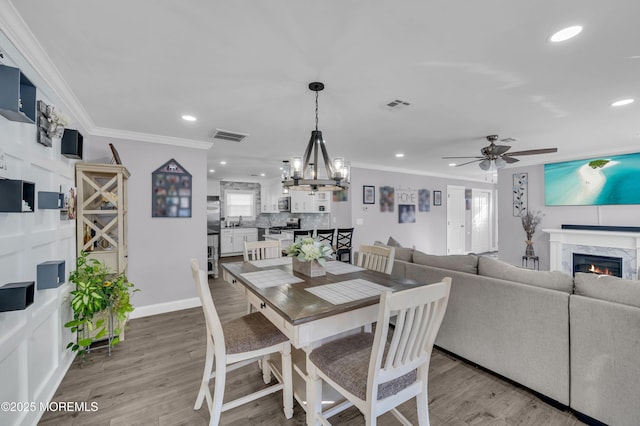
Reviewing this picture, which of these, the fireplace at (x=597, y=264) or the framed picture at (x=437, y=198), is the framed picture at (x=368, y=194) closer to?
the framed picture at (x=437, y=198)

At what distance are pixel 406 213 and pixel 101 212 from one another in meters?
5.70

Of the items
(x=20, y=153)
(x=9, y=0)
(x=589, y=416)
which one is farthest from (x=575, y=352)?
(x=9, y=0)

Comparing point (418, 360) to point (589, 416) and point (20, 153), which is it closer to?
point (589, 416)

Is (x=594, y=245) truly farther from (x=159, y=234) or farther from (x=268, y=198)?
(x=268, y=198)

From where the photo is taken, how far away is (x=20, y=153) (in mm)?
1570

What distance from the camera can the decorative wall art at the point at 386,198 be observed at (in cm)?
610

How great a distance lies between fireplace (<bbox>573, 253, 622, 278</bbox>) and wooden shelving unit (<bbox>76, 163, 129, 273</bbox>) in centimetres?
674

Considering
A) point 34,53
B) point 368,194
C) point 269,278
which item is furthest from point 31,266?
point 368,194

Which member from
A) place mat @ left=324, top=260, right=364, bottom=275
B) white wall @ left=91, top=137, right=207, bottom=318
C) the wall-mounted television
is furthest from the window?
the wall-mounted television

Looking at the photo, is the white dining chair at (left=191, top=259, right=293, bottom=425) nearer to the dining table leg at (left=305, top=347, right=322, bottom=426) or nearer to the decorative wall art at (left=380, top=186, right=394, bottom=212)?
the dining table leg at (left=305, top=347, right=322, bottom=426)

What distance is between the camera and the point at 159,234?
3572mm

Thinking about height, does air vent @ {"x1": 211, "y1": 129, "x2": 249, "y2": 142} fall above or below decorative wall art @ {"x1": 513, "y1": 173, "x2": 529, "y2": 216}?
above

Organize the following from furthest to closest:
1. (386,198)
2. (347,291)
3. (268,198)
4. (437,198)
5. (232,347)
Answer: (268,198), (437,198), (386,198), (347,291), (232,347)

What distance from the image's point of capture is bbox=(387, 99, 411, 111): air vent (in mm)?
2525
